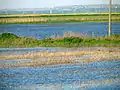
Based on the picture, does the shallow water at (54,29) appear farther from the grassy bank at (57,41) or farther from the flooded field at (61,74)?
the flooded field at (61,74)

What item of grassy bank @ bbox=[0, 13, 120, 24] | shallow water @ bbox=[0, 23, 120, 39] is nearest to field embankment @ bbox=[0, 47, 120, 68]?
shallow water @ bbox=[0, 23, 120, 39]

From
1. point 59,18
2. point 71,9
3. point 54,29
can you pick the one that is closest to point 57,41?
point 54,29

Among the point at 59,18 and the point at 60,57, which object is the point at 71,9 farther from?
the point at 60,57

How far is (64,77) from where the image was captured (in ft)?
9.87

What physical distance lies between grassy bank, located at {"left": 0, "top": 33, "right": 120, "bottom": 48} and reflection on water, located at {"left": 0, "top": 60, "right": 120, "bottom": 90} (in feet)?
0.71

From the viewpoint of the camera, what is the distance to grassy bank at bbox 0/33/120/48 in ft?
9.95

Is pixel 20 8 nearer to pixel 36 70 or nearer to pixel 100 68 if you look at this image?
pixel 36 70

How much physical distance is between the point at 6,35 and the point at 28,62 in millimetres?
361

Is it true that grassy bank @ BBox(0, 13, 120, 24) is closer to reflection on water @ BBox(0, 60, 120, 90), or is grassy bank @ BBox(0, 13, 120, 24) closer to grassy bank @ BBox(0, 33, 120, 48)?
grassy bank @ BBox(0, 33, 120, 48)

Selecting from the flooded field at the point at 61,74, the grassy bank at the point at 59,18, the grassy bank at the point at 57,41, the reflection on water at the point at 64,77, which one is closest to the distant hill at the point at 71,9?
the grassy bank at the point at 59,18

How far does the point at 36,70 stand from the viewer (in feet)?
9.84

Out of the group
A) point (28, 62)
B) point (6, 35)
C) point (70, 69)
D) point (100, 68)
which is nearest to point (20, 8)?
point (6, 35)

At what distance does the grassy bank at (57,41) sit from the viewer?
119 inches

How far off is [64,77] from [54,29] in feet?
1.70
